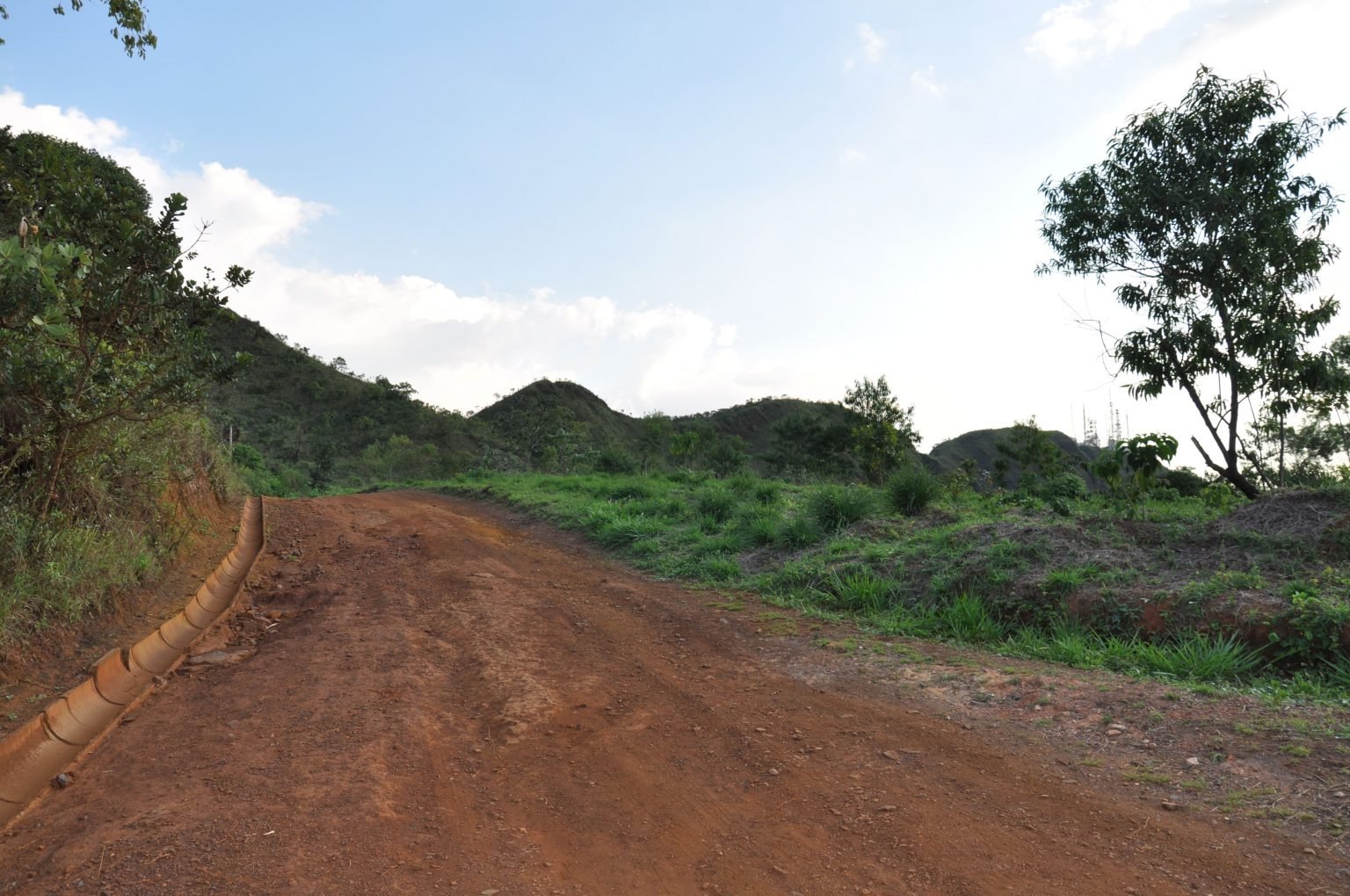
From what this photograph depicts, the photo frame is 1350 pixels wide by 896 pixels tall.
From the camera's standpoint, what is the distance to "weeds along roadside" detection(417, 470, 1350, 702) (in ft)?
17.1

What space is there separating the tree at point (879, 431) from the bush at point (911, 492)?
538 inches

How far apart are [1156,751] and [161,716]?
5371 mm

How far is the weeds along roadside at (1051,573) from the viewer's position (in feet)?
17.1

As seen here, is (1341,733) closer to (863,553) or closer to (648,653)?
(648,653)

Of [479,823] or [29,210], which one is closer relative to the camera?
[479,823]

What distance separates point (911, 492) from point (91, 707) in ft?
29.0

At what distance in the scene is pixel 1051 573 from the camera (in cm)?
668

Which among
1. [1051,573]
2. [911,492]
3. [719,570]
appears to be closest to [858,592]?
[1051,573]

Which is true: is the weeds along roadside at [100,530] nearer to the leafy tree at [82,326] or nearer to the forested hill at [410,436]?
the leafy tree at [82,326]

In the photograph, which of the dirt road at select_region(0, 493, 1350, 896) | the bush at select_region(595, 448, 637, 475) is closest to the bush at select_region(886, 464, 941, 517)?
the dirt road at select_region(0, 493, 1350, 896)

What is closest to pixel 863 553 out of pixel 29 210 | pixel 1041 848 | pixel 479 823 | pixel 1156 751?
pixel 1156 751

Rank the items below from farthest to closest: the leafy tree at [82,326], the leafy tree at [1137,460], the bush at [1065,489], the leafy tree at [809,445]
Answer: the leafy tree at [809,445] < the bush at [1065,489] < the leafy tree at [1137,460] < the leafy tree at [82,326]

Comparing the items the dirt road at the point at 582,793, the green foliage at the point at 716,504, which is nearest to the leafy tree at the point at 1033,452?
the green foliage at the point at 716,504

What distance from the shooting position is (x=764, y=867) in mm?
2844
